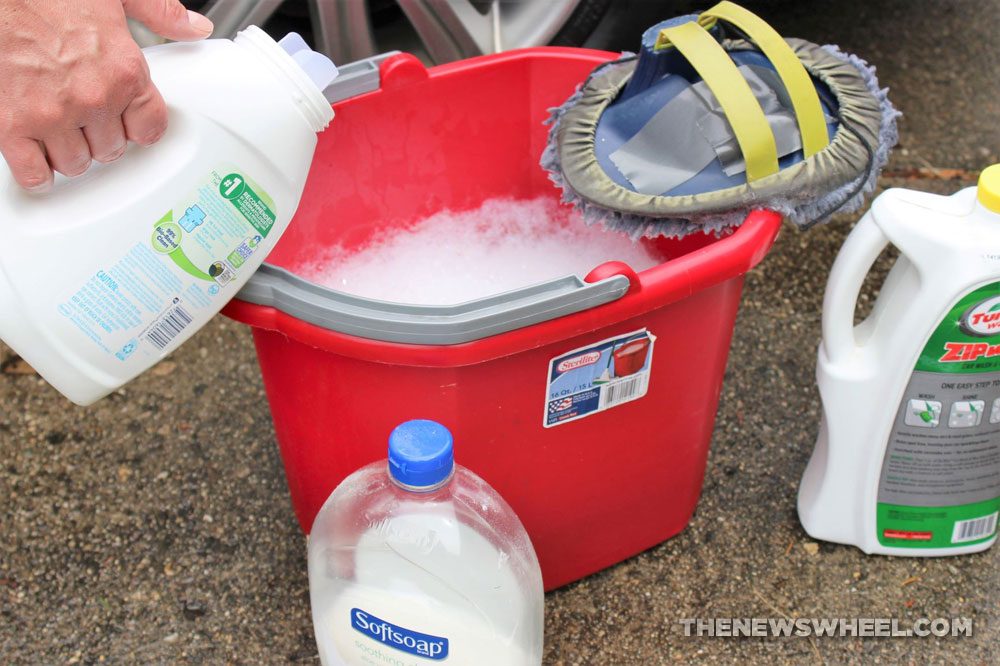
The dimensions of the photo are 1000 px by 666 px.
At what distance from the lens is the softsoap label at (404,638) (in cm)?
108

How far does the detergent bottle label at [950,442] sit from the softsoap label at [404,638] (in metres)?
0.69

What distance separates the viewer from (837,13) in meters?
2.49

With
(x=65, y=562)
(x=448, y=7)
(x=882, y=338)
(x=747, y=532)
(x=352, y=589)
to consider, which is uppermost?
(x=448, y=7)

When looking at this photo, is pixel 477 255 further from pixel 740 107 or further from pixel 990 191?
pixel 990 191

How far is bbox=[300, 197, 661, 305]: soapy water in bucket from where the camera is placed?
1.53 meters

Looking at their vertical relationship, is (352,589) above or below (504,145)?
below

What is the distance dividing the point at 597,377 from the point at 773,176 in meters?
0.31

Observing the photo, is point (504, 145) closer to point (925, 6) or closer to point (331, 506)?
point (331, 506)

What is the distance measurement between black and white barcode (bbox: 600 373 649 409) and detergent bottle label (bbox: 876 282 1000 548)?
369 millimetres

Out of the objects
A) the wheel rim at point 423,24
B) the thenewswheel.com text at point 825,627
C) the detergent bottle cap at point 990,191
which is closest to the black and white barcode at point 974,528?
the thenewswheel.com text at point 825,627

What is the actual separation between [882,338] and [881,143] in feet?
0.83

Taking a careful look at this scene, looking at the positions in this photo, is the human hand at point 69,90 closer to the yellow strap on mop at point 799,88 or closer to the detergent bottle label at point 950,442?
the yellow strap on mop at point 799,88

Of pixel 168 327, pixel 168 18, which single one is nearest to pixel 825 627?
pixel 168 327

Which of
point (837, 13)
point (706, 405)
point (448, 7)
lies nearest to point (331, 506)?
point (706, 405)
